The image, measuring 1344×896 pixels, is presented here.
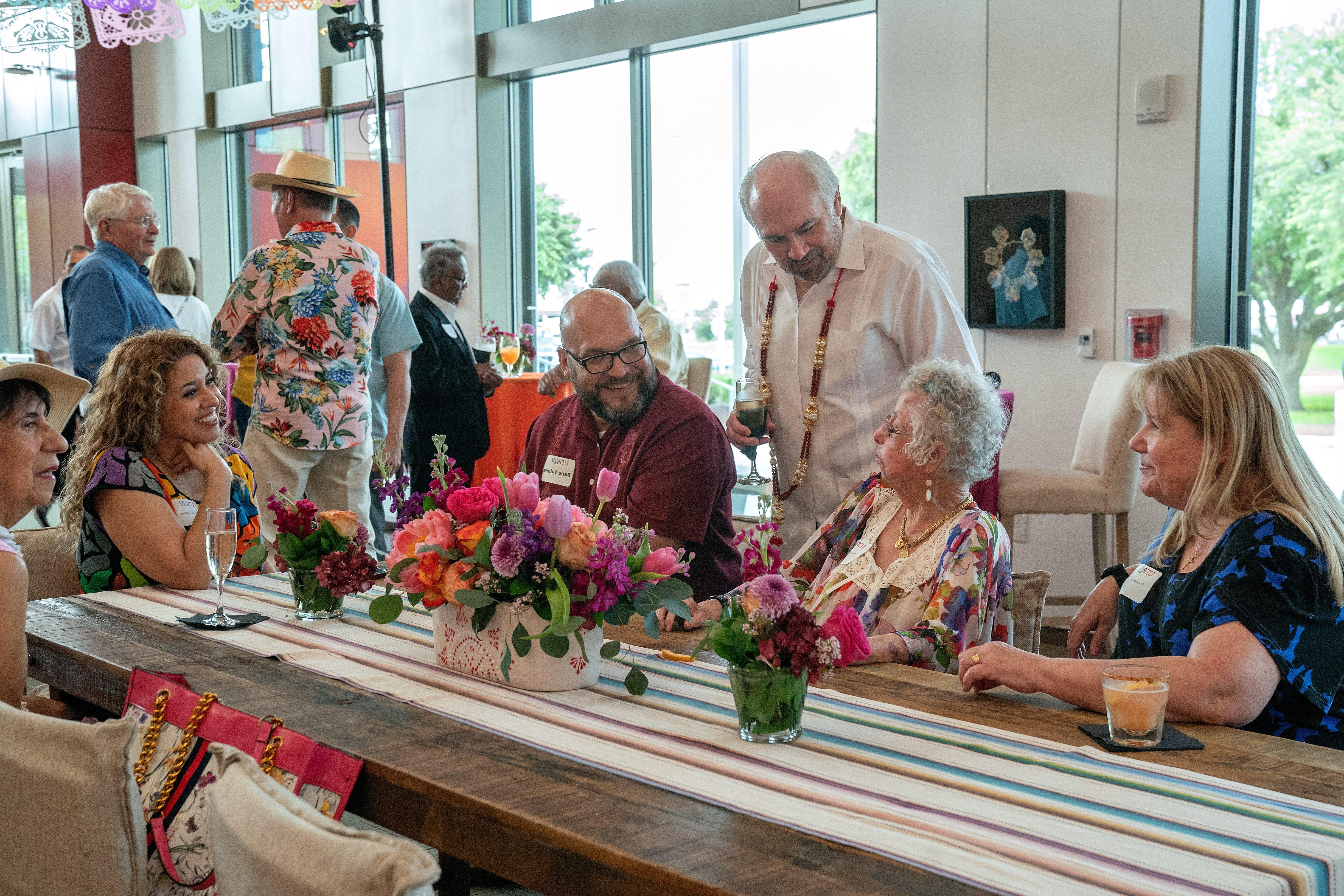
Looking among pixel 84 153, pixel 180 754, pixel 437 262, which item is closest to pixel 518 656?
pixel 180 754

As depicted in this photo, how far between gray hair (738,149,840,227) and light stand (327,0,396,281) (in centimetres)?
384

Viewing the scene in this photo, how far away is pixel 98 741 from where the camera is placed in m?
1.32

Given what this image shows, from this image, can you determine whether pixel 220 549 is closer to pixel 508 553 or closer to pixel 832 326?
pixel 508 553

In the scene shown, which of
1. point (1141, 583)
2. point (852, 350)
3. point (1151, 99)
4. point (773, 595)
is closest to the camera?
point (773, 595)

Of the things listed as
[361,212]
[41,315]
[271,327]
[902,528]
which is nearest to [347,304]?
[271,327]

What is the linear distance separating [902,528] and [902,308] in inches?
30.9

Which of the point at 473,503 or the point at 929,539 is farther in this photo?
the point at 929,539

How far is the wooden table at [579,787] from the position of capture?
3.74 ft

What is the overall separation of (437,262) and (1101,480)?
3184mm

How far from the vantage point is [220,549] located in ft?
7.28

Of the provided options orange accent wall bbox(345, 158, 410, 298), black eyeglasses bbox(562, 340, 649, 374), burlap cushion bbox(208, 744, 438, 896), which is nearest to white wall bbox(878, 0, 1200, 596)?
black eyeglasses bbox(562, 340, 649, 374)

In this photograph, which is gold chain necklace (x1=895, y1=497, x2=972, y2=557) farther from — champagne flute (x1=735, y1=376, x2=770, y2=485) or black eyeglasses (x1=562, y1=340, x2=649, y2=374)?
black eyeglasses (x1=562, y1=340, x2=649, y2=374)

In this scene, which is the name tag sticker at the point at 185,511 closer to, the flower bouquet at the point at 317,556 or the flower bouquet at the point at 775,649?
the flower bouquet at the point at 317,556

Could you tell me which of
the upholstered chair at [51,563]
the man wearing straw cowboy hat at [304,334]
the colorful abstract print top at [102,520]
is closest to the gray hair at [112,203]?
the man wearing straw cowboy hat at [304,334]
